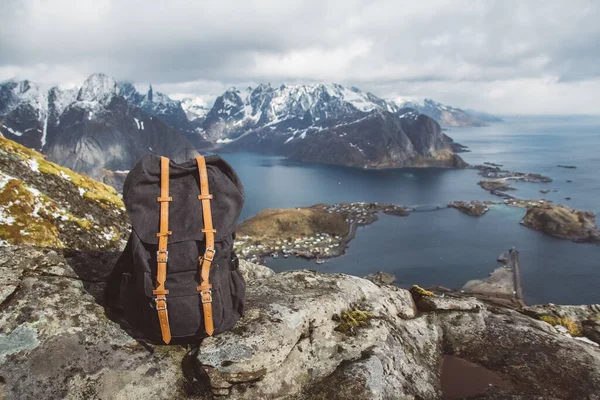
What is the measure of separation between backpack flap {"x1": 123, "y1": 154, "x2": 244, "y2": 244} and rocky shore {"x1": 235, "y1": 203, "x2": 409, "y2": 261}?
99510 mm

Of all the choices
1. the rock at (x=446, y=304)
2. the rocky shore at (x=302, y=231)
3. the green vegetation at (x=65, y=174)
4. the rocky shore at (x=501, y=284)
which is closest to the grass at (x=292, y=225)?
the rocky shore at (x=302, y=231)

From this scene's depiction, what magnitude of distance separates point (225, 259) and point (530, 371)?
639 centimetres

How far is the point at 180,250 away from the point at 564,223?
14324cm

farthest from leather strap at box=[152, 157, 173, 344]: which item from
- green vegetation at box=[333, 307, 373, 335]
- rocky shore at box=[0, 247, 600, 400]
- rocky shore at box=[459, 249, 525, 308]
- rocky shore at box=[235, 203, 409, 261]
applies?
rocky shore at box=[235, 203, 409, 261]

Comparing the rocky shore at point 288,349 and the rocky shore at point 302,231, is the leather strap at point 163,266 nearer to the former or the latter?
the rocky shore at point 288,349

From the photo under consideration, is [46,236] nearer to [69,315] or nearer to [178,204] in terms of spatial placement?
[69,315]

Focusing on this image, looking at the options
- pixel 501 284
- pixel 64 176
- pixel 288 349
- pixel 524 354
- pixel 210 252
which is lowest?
pixel 501 284

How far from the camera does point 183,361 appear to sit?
5.76m

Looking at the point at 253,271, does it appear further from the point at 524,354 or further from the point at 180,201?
the point at 524,354

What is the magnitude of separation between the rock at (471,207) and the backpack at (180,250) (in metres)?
155

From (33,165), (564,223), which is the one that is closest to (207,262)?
(33,165)

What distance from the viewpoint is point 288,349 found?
6148 millimetres

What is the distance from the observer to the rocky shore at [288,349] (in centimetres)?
543

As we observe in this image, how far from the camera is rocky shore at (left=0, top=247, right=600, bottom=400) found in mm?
5430
